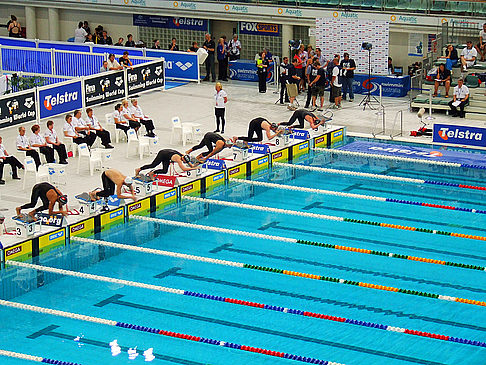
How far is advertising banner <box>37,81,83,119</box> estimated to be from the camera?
2272 centimetres

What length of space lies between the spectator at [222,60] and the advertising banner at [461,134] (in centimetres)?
921

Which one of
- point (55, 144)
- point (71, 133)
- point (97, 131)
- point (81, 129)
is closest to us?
point (55, 144)

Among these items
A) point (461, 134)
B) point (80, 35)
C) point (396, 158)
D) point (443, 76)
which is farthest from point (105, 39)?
point (461, 134)

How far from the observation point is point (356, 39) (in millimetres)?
27359

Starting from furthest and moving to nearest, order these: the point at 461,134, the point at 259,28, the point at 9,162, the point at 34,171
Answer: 1. the point at 259,28
2. the point at 461,134
3. the point at 9,162
4. the point at 34,171

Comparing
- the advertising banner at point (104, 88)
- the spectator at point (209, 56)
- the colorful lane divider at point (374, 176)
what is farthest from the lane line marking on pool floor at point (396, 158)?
the spectator at point (209, 56)

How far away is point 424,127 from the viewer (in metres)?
24.0

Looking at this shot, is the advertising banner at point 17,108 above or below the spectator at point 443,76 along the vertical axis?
below

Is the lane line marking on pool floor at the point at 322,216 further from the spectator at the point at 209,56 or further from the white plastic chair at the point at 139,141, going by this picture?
the spectator at the point at 209,56

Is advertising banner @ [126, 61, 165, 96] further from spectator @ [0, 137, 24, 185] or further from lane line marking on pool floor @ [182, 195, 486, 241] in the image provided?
lane line marking on pool floor @ [182, 195, 486, 241]

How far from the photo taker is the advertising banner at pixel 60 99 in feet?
74.5

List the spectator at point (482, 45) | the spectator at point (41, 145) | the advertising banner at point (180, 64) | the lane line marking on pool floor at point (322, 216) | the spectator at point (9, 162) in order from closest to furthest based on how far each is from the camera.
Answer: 1. the lane line marking on pool floor at point (322, 216)
2. the spectator at point (9, 162)
3. the spectator at point (41, 145)
4. the spectator at point (482, 45)
5. the advertising banner at point (180, 64)

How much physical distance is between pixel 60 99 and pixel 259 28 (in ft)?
35.1

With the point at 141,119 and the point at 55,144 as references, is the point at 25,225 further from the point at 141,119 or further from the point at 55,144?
the point at 141,119
